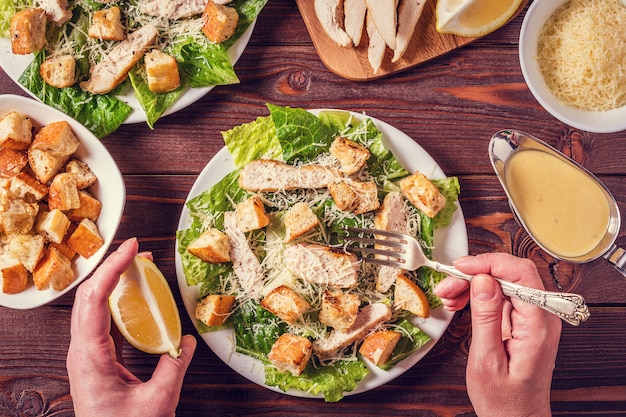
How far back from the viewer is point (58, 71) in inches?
127

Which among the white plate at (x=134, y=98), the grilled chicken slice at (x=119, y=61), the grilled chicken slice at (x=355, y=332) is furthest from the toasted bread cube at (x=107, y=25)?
the grilled chicken slice at (x=355, y=332)

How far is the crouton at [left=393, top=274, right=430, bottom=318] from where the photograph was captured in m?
3.12

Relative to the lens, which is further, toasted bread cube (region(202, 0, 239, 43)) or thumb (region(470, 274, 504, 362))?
toasted bread cube (region(202, 0, 239, 43))

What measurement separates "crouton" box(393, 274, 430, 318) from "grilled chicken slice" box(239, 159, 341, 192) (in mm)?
647

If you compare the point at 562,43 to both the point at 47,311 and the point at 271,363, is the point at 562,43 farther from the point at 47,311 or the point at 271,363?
the point at 47,311

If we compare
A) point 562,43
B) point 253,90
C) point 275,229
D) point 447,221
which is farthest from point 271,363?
point 562,43

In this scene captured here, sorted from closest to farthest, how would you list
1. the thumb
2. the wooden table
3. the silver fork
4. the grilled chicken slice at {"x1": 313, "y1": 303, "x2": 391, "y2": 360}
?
1. the thumb
2. the silver fork
3. the grilled chicken slice at {"x1": 313, "y1": 303, "x2": 391, "y2": 360}
4. the wooden table

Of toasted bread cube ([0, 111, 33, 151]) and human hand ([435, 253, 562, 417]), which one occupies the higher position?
toasted bread cube ([0, 111, 33, 151])

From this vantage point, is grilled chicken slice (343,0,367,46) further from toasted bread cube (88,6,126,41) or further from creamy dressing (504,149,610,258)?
toasted bread cube (88,6,126,41)

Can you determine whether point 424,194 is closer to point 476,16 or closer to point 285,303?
point 285,303

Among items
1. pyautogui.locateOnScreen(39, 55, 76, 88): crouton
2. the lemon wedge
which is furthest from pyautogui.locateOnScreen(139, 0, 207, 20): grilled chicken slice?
the lemon wedge

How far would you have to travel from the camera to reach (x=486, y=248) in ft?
11.4

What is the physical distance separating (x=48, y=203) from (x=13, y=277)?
16.9 inches

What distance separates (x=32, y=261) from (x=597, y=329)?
10.5ft
